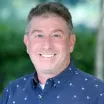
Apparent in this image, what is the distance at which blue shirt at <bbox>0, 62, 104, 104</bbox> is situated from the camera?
2.78 meters

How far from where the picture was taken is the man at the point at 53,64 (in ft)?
9.26

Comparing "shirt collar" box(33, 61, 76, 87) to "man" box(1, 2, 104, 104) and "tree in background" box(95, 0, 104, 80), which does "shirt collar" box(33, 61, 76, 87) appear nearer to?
"man" box(1, 2, 104, 104)

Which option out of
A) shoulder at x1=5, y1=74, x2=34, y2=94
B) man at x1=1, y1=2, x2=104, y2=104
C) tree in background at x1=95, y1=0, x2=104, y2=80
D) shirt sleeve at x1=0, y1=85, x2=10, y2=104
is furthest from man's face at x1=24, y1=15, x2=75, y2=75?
tree in background at x1=95, y1=0, x2=104, y2=80

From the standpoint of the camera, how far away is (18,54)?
232 inches

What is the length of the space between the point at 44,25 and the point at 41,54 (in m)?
0.19

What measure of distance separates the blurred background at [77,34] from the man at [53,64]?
2.90 m

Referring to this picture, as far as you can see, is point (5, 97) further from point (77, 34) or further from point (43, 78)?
point (77, 34)

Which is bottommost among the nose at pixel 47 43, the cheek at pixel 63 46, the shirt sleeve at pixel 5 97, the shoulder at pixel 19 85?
the shirt sleeve at pixel 5 97

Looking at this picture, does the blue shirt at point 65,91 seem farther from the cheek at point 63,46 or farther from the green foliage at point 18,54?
the green foliage at point 18,54

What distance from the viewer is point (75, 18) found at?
589 centimetres

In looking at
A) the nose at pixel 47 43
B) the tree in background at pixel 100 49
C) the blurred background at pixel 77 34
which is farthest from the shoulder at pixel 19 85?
the tree in background at pixel 100 49

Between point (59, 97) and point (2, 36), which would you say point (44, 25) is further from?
point (2, 36)

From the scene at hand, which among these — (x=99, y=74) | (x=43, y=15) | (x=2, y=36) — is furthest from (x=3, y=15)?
(x=43, y=15)

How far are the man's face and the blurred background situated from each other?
2921 mm
